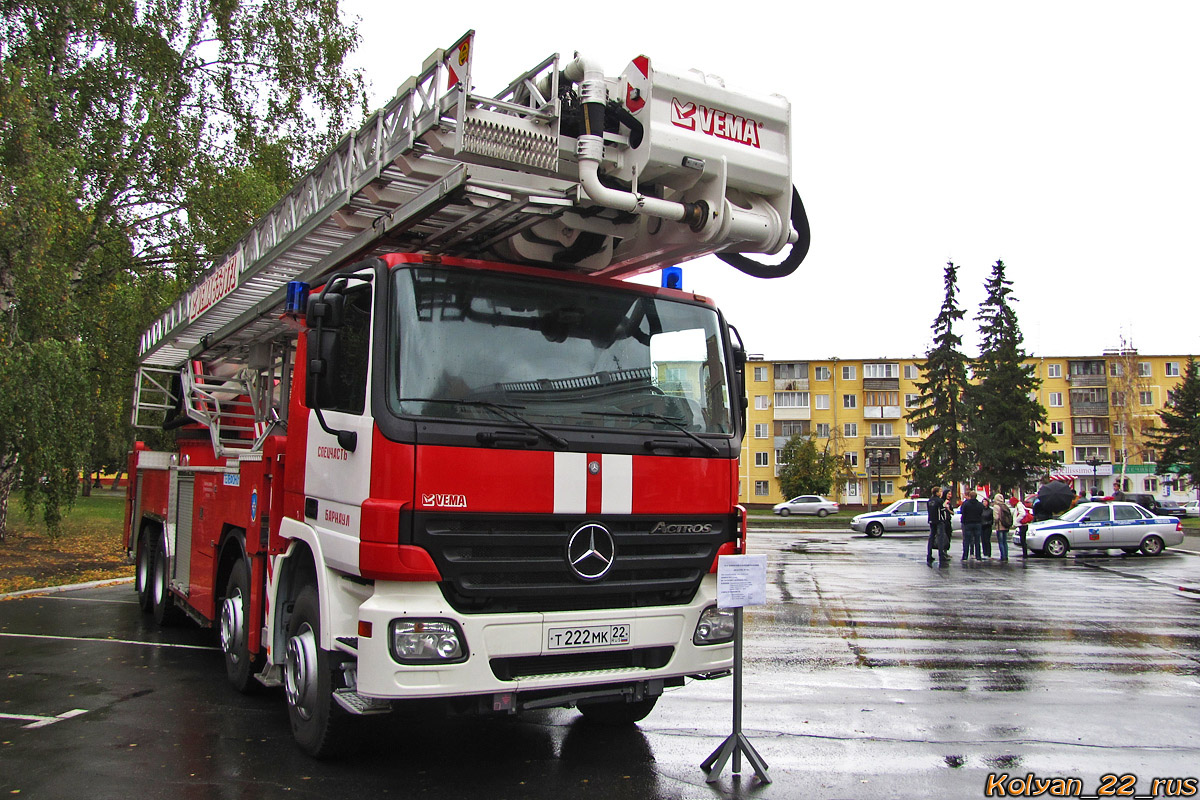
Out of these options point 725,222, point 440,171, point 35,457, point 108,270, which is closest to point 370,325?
point 440,171

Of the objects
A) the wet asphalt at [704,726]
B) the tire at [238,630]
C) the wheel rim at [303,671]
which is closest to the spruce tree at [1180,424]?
the wet asphalt at [704,726]

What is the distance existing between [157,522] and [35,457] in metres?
6.56

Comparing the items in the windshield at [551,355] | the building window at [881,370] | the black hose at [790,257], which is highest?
the building window at [881,370]

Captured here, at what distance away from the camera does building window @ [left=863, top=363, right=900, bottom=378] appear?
83.9 meters

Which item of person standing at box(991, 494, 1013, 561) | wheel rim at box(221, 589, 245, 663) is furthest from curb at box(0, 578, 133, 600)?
person standing at box(991, 494, 1013, 561)

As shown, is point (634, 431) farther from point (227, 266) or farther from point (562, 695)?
point (227, 266)

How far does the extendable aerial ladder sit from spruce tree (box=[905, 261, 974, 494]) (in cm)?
4583

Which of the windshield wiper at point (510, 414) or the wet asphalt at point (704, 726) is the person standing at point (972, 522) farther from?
the windshield wiper at point (510, 414)

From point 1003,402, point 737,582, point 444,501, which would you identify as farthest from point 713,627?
point 1003,402

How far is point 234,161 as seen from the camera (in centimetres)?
2223

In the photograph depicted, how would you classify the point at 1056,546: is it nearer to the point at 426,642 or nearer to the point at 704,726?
the point at 704,726

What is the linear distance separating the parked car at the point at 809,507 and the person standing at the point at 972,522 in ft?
118

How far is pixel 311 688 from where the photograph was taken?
5.33 meters

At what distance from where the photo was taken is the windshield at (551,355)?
4.82 m
